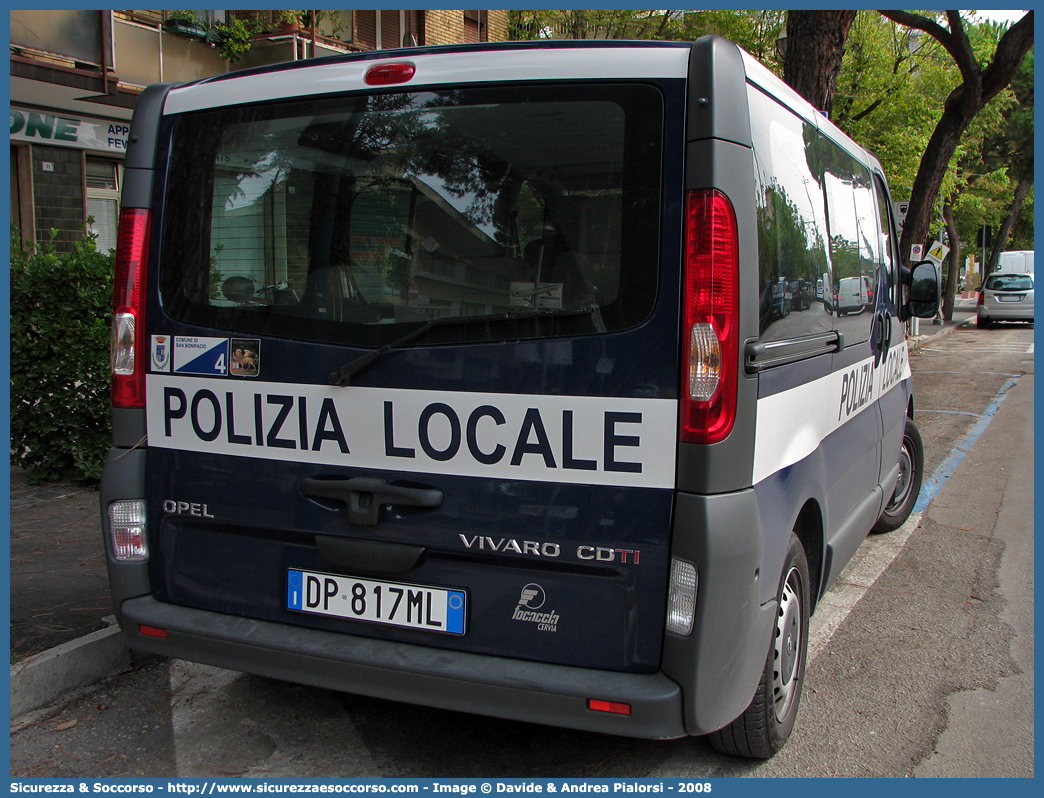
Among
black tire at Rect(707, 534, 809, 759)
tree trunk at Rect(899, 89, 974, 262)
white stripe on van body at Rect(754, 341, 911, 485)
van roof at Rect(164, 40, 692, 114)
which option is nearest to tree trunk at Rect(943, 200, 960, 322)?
tree trunk at Rect(899, 89, 974, 262)

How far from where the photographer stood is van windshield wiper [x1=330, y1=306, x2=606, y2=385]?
2549 mm

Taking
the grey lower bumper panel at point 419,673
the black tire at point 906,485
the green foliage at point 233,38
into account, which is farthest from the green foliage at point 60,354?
the green foliage at point 233,38

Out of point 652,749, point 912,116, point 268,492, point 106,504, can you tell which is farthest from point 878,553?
point 912,116

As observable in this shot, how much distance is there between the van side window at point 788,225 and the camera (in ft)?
8.80

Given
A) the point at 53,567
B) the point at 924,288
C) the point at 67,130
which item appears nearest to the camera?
the point at 53,567

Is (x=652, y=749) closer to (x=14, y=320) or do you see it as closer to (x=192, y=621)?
(x=192, y=621)

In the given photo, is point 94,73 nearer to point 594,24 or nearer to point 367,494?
point 594,24

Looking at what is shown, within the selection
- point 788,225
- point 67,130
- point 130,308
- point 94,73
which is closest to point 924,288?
point 788,225

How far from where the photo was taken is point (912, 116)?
2033 centimetres

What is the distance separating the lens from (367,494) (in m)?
2.79

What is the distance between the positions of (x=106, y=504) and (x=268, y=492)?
64cm

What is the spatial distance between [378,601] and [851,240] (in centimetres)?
254

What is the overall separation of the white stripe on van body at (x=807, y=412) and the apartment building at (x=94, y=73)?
10.3 metres

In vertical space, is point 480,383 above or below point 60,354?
above
